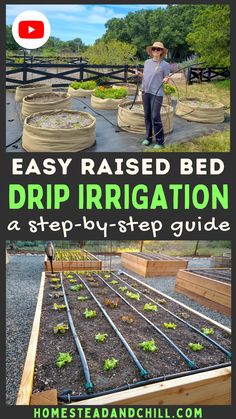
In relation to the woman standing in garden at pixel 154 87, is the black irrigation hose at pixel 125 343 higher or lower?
lower

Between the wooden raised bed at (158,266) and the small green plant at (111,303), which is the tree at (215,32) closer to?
the wooden raised bed at (158,266)

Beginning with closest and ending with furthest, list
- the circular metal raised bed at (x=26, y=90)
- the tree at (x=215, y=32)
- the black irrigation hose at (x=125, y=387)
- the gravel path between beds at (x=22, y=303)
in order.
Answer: the black irrigation hose at (x=125, y=387)
the gravel path between beds at (x=22, y=303)
the tree at (x=215, y=32)
the circular metal raised bed at (x=26, y=90)

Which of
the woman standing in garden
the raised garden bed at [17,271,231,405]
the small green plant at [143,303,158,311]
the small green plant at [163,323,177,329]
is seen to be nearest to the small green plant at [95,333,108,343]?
the raised garden bed at [17,271,231,405]

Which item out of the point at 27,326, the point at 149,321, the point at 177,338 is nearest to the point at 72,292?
the point at 27,326

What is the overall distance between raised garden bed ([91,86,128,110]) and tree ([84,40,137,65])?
683mm

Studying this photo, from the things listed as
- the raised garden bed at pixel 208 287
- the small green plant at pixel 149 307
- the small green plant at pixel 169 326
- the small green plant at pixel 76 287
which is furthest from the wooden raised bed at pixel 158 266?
the small green plant at pixel 169 326

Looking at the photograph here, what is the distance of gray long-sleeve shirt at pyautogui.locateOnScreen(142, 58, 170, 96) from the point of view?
11.6ft

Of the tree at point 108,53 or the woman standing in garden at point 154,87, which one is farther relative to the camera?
the tree at point 108,53

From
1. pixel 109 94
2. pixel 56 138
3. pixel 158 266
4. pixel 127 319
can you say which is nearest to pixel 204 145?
pixel 56 138

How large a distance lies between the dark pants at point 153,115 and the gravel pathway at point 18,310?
2750mm

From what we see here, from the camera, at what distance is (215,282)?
4.91m

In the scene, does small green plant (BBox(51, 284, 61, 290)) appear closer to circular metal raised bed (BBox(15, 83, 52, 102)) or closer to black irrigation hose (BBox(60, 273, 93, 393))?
black irrigation hose (BBox(60, 273, 93, 393))

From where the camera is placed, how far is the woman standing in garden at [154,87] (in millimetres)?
3506

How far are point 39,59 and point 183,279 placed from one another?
5.66 metres
